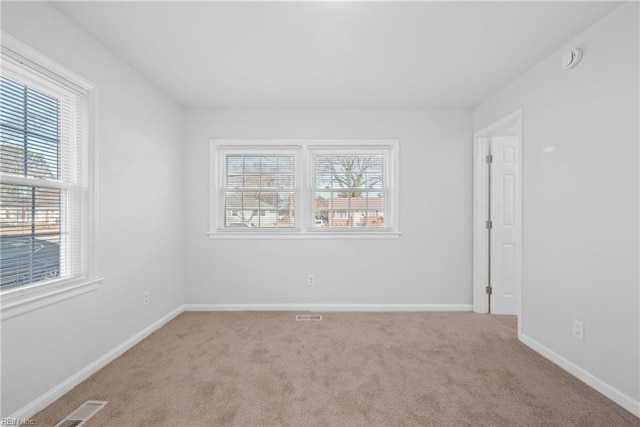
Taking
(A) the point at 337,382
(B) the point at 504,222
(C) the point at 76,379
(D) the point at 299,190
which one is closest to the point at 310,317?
(A) the point at 337,382

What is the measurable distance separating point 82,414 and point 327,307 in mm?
2507

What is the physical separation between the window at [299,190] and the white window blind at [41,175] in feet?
5.74

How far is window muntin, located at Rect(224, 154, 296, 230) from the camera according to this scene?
3951 mm

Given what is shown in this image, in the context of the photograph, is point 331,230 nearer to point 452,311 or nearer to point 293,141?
point 293,141

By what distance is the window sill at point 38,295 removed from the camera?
1698 millimetres

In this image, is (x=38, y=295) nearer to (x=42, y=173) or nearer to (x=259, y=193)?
(x=42, y=173)

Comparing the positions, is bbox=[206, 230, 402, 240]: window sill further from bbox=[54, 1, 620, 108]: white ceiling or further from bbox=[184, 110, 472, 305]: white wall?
bbox=[54, 1, 620, 108]: white ceiling

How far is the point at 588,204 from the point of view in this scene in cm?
218

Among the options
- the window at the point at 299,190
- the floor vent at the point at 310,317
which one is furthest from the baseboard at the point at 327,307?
the window at the point at 299,190

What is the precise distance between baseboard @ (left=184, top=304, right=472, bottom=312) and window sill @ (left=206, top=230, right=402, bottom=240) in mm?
850

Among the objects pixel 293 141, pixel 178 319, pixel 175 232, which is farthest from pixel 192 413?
pixel 293 141

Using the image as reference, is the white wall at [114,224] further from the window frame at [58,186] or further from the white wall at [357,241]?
the white wall at [357,241]

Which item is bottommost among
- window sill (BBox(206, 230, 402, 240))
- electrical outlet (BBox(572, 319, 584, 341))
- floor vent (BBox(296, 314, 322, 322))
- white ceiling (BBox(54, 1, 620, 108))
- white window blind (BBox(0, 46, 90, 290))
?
floor vent (BBox(296, 314, 322, 322))

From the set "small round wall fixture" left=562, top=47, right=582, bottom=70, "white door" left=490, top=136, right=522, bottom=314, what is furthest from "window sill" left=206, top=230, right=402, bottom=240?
"small round wall fixture" left=562, top=47, right=582, bottom=70
